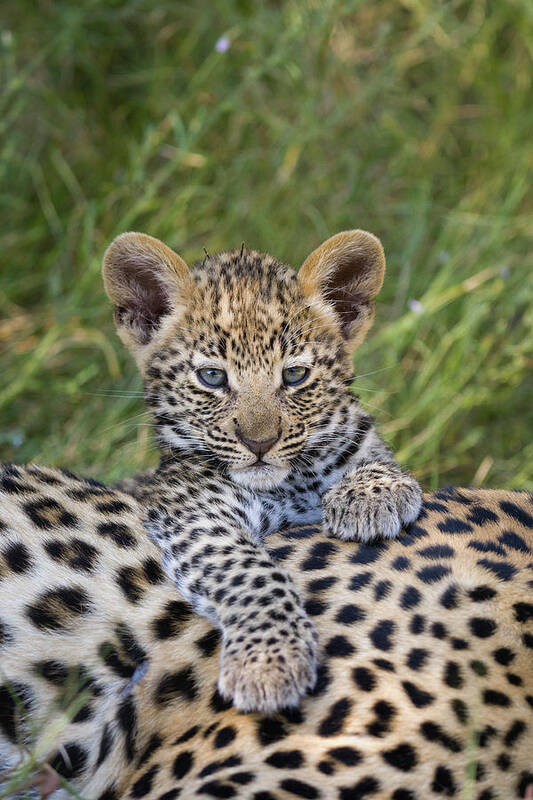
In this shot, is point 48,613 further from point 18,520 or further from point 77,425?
point 77,425

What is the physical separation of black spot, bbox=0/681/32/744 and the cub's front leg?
49 cm

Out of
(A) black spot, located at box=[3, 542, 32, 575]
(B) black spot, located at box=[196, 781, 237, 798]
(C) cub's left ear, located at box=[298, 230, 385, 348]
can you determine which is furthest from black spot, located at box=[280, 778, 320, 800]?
(C) cub's left ear, located at box=[298, 230, 385, 348]

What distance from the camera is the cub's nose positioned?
11.4 feet

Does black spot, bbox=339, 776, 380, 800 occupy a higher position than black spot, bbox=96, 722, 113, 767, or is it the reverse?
black spot, bbox=339, 776, 380, 800

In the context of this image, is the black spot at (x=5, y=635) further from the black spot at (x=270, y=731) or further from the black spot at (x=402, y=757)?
the black spot at (x=402, y=757)

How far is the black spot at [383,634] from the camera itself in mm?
2758

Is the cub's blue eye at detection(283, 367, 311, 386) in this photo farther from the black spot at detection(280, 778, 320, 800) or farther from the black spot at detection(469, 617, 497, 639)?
the black spot at detection(280, 778, 320, 800)

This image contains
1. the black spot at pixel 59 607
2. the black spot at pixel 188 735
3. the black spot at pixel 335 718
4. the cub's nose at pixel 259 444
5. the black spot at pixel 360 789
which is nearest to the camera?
the black spot at pixel 360 789

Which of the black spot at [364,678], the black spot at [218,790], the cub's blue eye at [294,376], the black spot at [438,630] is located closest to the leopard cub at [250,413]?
the cub's blue eye at [294,376]

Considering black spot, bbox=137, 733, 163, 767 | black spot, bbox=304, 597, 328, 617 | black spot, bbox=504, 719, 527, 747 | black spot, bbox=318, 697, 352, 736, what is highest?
black spot, bbox=304, 597, 328, 617

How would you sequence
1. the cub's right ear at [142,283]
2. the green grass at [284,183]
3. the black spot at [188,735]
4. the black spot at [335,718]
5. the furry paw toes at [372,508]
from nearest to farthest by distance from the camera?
the black spot at [335,718], the black spot at [188,735], the furry paw toes at [372,508], the cub's right ear at [142,283], the green grass at [284,183]

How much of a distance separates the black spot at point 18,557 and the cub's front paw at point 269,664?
23.2 inches

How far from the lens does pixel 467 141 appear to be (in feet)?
23.6

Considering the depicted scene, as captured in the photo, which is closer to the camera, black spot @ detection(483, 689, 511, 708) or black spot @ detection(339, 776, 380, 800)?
black spot @ detection(339, 776, 380, 800)
